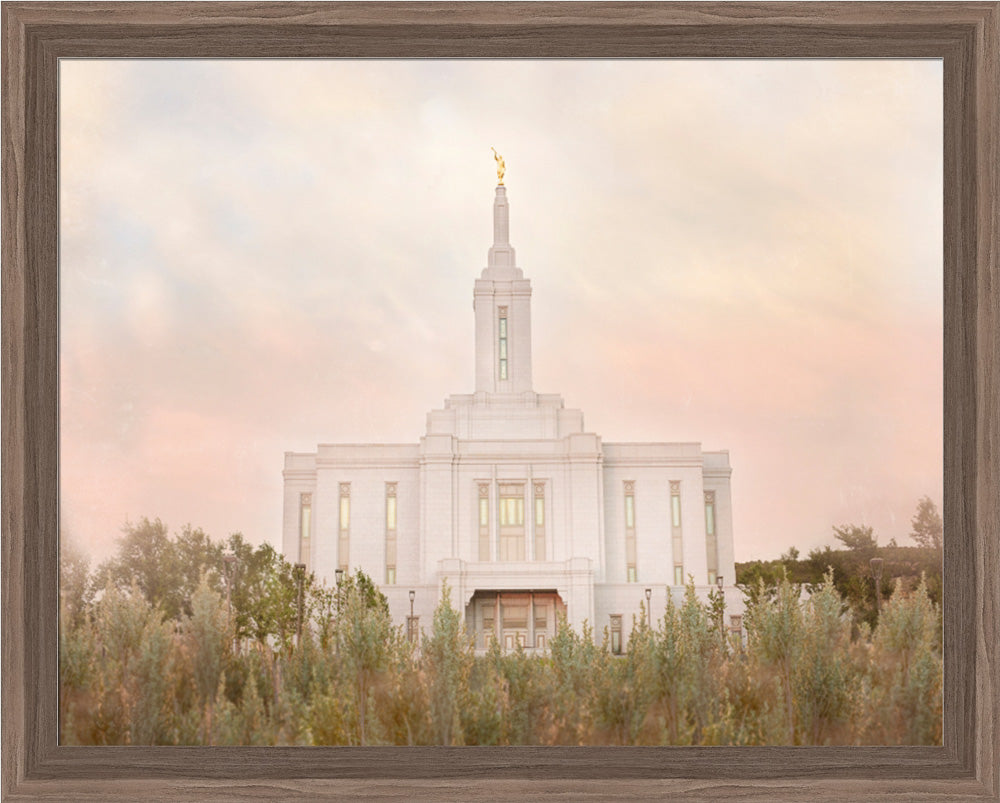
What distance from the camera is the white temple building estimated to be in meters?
3.92

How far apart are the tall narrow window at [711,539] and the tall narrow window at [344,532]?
1.24 meters

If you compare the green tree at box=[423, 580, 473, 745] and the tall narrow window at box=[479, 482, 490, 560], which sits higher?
the tall narrow window at box=[479, 482, 490, 560]

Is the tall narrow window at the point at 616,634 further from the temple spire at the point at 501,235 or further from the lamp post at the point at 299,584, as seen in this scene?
the temple spire at the point at 501,235

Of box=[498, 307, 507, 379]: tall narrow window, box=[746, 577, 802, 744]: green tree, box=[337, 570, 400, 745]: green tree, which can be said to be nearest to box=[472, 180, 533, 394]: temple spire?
box=[498, 307, 507, 379]: tall narrow window

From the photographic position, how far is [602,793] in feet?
11.5

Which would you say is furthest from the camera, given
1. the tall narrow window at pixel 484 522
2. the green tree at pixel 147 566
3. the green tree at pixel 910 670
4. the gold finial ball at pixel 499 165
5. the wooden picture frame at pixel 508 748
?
the tall narrow window at pixel 484 522

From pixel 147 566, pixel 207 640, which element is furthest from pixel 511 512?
pixel 147 566

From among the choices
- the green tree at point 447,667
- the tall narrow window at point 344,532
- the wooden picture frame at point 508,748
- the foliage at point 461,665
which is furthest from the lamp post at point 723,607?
the tall narrow window at point 344,532

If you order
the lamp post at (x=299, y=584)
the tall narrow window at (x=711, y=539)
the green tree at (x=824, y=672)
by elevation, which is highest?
the tall narrow window at (x=711, y=539)

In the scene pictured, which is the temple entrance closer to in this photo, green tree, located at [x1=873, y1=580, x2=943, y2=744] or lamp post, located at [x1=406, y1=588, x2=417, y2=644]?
lamp post, located at [x1=406, y1=588, x2=417, y2=644]

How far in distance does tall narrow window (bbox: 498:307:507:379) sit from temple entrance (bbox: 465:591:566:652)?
2.52 feet

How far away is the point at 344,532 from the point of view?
4.05 meters

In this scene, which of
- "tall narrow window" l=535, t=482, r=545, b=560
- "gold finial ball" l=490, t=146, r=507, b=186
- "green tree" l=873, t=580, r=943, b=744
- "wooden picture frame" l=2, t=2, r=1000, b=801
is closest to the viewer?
"wooden picture frame" l=2, t=2, r=1000, b=801

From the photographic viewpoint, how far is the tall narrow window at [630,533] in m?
4.05
